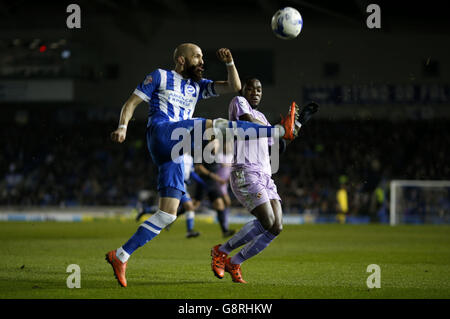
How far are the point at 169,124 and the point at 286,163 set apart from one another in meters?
22.8

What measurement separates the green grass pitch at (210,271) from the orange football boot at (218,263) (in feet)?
0.34

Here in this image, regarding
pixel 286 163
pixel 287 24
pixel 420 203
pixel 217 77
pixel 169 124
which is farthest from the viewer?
pixel 217 77

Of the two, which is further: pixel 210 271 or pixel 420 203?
pixel 420 203

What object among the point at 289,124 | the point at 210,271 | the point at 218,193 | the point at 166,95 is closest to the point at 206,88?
the point at 166,95

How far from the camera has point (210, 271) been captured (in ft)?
27.1

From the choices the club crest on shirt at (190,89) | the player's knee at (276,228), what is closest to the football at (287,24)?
the club crest on shirt at (190,89)

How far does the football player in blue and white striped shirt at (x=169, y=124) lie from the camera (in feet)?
20.4

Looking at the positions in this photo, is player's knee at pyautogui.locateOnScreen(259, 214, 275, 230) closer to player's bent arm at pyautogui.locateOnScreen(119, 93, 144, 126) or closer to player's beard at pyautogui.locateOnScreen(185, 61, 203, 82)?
player's beard at pyautogui.locateOnScreen(185, 61, 203, 82)

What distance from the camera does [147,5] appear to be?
30.8 meters

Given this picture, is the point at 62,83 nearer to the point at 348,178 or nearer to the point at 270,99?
the point at 270,99

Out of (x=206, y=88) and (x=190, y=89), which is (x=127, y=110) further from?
(x=206, y=88)

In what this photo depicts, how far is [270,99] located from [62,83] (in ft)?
33.9

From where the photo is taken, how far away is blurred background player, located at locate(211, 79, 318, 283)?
7.03m

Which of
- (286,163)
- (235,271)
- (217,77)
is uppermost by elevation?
(217,77)
